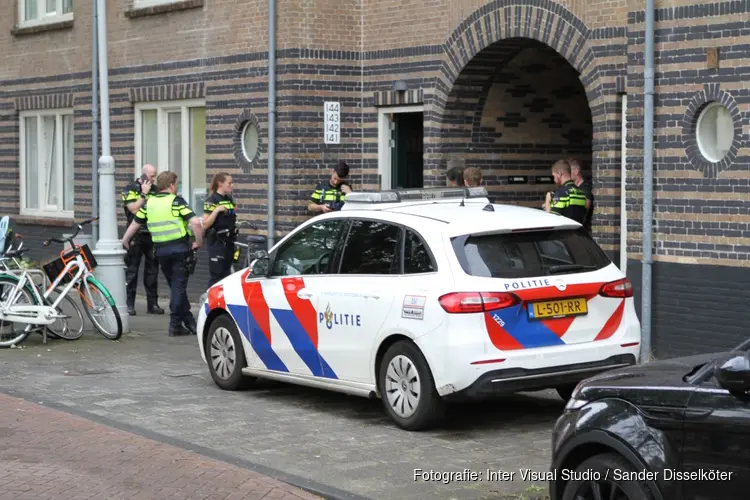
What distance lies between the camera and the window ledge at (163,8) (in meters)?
18.0

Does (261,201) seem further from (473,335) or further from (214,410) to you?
(473,335)

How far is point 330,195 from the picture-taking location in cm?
1574

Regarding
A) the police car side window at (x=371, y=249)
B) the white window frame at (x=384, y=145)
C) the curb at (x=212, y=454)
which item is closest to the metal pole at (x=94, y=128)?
the white window frame at (x=384, y=145)

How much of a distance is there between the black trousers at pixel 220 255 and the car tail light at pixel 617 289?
629 cm

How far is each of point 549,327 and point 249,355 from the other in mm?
2868

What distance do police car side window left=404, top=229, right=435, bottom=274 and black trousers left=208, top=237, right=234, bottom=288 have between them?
18.3ft

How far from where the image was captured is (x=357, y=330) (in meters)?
9.47

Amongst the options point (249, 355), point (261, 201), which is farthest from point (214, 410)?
point (261, 201)

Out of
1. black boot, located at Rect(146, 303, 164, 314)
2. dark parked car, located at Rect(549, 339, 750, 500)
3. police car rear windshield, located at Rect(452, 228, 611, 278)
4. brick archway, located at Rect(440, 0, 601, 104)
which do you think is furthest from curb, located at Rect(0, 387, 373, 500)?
brick archway, located at Rect(440, 0, 601, 104)

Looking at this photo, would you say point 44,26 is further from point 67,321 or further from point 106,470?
point 106,470

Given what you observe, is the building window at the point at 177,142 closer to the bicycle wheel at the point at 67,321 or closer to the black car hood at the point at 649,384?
the bicycle wheel at the point at 67,321

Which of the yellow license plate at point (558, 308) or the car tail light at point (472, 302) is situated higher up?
the car tail light at point (472, 302)

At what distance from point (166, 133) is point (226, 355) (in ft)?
29.3

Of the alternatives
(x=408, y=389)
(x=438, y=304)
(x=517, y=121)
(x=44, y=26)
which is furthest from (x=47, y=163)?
(x=438, y=304)
